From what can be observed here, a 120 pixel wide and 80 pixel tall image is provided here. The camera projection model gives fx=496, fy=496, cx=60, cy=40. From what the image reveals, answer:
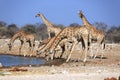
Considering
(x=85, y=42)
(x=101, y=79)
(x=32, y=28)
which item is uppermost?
(x=32, y=28)

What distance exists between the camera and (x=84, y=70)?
21.9m

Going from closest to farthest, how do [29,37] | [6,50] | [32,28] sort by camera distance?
1. [29,37]
2. [6,50]
3. [32,28]

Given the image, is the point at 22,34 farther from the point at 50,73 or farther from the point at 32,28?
the point at 32,28

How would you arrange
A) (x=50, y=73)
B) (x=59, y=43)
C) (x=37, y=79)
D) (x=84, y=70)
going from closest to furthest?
1. (x=37, y=79)
2. (x=50, y=73)
3. (x=84, y=70)
4. (x=59, y=43)

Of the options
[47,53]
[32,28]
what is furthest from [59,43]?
[32,28]

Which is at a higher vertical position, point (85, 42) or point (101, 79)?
point (85, 42)

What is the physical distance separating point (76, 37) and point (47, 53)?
198 cm

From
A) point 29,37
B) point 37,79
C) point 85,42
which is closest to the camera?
point 37,79

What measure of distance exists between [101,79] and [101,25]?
2232 inches

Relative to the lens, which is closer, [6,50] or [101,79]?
[101,79]

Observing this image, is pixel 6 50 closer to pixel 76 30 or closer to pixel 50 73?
pixel 76 30

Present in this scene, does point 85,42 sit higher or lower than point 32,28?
lower

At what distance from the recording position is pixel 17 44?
4309cm

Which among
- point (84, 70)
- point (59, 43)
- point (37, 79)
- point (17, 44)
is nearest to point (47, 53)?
point (59, 43)
